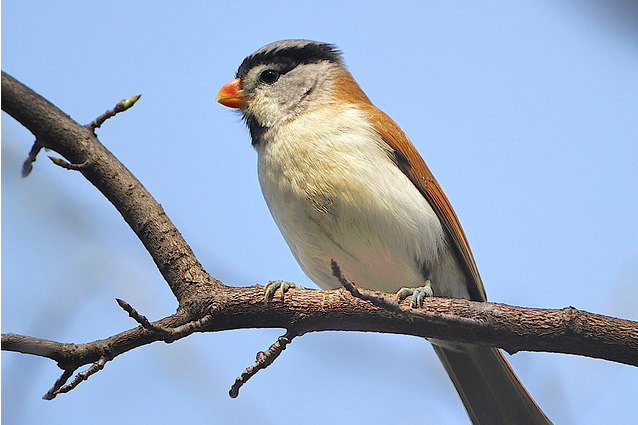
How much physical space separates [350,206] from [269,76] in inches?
52.0

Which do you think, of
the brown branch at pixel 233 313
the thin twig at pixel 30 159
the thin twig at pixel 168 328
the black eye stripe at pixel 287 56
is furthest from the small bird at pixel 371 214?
the thin twig at pixel 30 159

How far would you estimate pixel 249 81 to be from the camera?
14.8ft

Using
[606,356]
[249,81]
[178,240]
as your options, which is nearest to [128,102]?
[178,240]

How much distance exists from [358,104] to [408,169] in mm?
608

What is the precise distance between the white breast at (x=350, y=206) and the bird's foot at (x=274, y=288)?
0.72 m

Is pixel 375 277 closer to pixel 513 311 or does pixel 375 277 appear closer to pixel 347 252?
pixel 347 252

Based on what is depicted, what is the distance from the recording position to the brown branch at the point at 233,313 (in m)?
2.75

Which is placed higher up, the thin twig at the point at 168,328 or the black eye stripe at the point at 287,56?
the black eye stripe at the point at 287,56

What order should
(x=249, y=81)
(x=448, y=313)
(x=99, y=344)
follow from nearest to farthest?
(x=99, y=344), (x=448, y=313), (x=249, y=81)

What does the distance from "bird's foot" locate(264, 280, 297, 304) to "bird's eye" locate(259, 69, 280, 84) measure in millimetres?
1843

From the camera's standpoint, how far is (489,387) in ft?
12.9

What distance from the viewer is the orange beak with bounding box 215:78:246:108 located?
14.6 ft

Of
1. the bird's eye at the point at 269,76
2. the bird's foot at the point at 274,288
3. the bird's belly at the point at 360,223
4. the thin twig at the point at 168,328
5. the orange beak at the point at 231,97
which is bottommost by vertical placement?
the thin twig at the point at 168,328

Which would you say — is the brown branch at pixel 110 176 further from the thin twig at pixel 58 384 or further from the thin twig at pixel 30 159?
the thin twig at pixel 58 384
